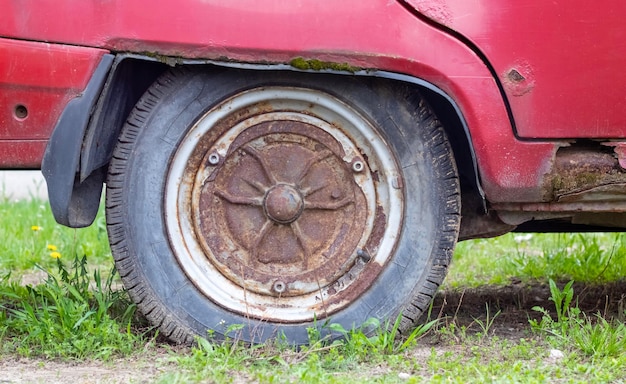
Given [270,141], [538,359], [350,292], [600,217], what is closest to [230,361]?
[350,292]

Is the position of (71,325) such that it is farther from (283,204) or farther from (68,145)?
(283,204)

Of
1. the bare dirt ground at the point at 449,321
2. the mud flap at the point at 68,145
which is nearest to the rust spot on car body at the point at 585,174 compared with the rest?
the bare dirt ground at the point at 449,321

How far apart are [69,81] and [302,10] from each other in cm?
81

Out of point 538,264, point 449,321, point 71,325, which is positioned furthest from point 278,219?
point 538,264

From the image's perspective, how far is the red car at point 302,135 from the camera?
9.79 ft

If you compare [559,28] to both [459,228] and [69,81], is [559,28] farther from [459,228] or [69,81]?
[69,81]

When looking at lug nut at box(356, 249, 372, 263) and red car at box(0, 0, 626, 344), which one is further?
lug nut at box(356, 249, 372, 263)

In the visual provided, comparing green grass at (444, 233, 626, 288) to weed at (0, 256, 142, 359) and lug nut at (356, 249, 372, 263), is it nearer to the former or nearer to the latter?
lug nut at (356, 249, 372, 263)

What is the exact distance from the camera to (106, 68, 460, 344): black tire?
3.13 metres

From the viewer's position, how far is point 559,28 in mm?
3012

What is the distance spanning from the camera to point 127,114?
332 centimetres

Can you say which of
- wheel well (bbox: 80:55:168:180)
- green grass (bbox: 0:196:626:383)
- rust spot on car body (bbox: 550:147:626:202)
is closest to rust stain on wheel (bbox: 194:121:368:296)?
green grass (bbox: 0:196:626:383)

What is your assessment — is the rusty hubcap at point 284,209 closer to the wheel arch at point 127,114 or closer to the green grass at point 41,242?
the wheel arch at point 127,114

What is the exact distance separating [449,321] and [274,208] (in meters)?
0.99
